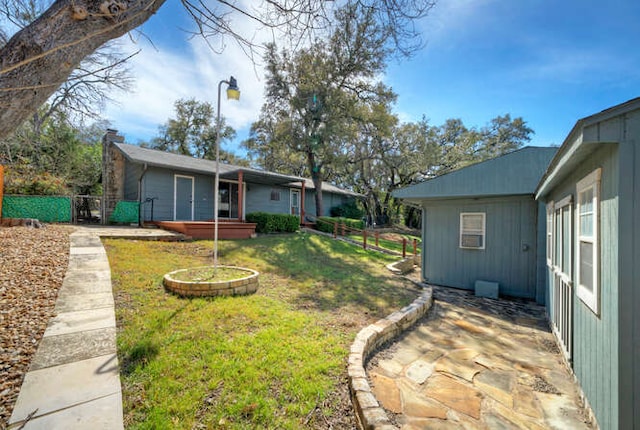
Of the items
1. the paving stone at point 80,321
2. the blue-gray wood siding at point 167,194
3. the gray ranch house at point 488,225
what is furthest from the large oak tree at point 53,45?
the blue-gray wood siding at point 167,194

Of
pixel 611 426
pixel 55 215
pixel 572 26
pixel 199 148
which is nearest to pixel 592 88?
pixel 572 26

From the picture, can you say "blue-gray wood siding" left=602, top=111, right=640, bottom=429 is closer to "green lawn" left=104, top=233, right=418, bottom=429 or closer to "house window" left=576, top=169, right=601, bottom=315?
"house window" left=576, top=169, right=601, bottom=315

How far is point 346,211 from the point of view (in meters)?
22.4

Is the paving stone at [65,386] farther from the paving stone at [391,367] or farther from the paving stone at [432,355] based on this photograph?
the paving stone at [432,355]

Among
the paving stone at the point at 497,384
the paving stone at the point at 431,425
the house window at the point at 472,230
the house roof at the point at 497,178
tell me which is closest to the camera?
the paving stone at the point at 431,425

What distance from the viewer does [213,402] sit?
2.20 meters

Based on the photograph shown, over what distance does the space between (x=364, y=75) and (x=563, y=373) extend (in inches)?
692

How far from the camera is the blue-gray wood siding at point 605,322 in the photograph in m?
1.85

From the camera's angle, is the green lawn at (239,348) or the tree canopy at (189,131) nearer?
the green lawn at (239,348)

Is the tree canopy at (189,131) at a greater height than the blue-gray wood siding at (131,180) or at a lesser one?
greater

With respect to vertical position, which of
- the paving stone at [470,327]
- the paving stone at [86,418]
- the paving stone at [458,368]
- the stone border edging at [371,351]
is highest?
the paving stone at [86,418]

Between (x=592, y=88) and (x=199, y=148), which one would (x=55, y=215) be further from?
(x=592, y=88)

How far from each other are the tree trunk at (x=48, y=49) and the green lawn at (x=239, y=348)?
2.12m

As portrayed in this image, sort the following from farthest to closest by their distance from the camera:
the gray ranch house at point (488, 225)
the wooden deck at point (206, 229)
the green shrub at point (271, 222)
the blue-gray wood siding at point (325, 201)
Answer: the blue-gray wood siding at point (325, 201) < the green shrub at point (271, 222) < the wooden deck at point (206, 229) < the gray ranch house at point (488, 225)
